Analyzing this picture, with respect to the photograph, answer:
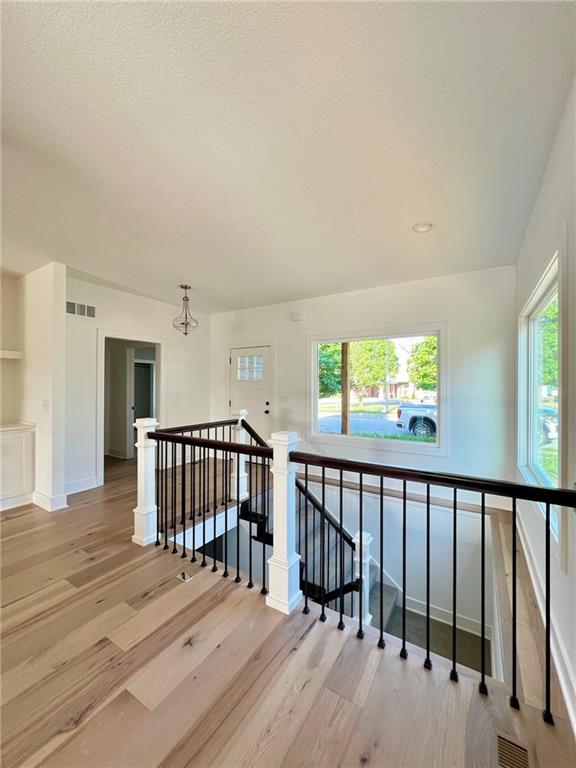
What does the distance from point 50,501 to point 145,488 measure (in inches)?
62.6

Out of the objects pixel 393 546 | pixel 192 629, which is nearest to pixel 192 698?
pixel 192 629

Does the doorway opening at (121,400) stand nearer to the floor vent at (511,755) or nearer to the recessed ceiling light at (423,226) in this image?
the recessed ceiling light at (423,226)

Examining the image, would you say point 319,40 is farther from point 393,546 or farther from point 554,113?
point 393,546

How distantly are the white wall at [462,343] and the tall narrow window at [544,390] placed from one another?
1.89 ft

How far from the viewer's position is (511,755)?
3.72 ft

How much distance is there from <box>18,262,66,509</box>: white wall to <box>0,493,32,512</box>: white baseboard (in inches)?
3.3

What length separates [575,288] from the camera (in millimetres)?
1395

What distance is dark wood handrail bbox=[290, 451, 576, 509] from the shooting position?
1.21 m

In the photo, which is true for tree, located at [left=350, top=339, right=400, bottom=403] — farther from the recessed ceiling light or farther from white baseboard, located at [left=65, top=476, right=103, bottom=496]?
white baseboard, located at [left=65, top=476, right=103, bottom=496]

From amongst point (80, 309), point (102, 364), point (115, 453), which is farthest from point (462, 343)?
point (115, 453)

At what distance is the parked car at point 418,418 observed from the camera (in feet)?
12.8

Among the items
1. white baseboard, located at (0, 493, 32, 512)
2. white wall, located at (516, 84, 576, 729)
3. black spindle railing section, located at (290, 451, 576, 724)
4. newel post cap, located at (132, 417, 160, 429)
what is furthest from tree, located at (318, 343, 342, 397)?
white baseboard, located at (0, 493, 32, 512)

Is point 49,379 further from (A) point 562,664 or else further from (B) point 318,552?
(A) point 562,664

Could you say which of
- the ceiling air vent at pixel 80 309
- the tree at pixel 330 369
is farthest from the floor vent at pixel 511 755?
the ceiling air vent at pixel 80 309
